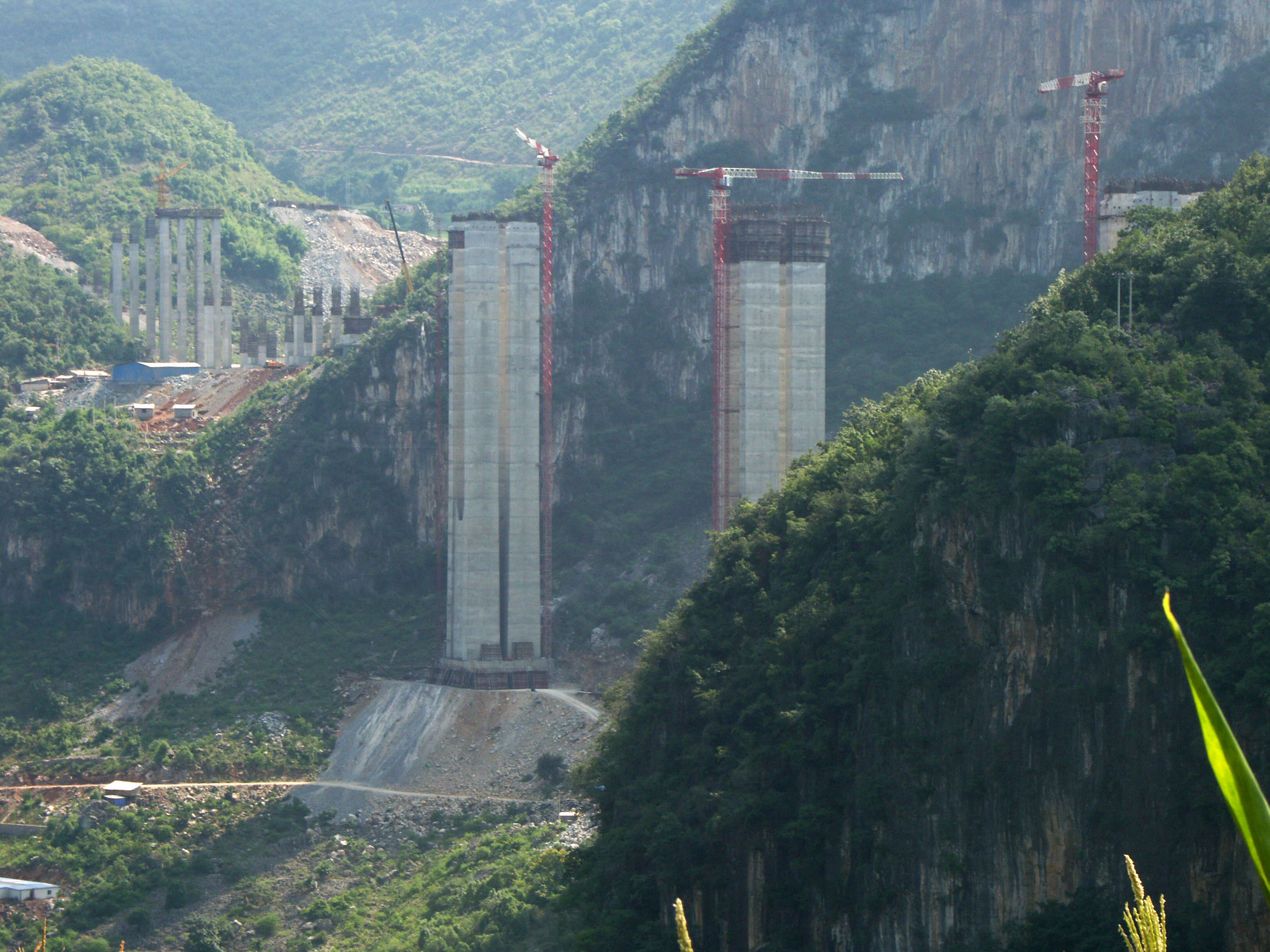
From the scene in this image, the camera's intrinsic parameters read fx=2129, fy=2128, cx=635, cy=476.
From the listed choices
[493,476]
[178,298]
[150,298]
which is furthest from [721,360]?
[150,298]

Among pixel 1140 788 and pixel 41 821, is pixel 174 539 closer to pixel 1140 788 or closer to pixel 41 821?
pixel 41 821

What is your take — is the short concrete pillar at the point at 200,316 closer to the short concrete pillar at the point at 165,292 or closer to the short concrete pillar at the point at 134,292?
the short concrete pillar at the point at 165,292

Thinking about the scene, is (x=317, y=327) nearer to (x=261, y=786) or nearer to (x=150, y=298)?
(x=150, y=298)

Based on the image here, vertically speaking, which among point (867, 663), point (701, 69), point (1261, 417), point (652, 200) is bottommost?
point (867, 663)

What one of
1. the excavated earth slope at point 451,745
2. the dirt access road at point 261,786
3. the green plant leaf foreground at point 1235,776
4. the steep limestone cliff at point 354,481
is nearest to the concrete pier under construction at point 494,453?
the excavated earth slope at point 451,745

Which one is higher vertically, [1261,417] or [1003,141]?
[1003,141]

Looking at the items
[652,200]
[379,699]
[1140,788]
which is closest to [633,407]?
[652,200]
